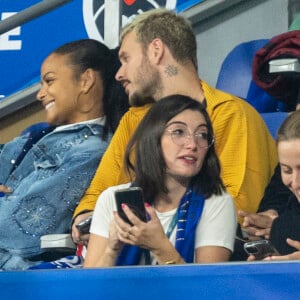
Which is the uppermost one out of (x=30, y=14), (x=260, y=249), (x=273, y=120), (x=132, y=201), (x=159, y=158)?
(x=30, y=14)

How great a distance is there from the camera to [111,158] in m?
3.83

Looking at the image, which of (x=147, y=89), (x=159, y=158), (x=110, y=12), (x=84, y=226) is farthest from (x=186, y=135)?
(x=110, y=12)

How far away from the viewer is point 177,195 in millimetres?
3230

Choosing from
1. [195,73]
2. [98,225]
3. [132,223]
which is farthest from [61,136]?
[132,223]

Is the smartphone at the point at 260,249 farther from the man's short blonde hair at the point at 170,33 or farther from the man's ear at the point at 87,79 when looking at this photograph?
the man's ear at the point at 87,79

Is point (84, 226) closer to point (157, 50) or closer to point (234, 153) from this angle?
point (234, 153)

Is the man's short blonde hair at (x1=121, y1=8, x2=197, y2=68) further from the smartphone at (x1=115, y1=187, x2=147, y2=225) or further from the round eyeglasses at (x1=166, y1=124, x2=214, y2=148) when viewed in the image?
the smartphone at (x1=115, y1=187, x2=147, y2=225)

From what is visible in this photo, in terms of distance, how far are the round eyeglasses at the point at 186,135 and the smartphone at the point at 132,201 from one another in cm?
31

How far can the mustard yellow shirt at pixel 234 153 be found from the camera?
141 inches

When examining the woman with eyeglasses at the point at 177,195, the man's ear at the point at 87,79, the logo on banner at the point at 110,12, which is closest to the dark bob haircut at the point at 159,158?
the woman with eyeglasses at the point at 177,195

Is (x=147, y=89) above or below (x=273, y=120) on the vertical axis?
above

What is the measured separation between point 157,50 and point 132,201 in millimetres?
1139

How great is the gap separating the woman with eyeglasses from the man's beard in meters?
0.58

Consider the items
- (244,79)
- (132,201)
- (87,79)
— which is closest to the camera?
(132,201)
